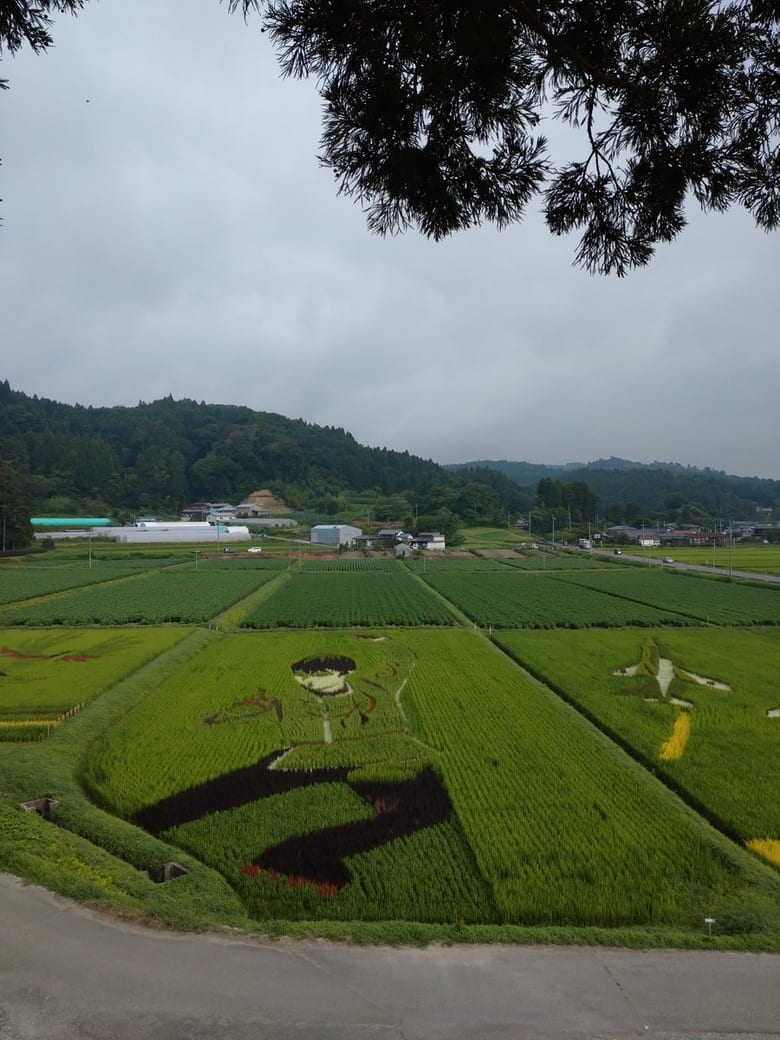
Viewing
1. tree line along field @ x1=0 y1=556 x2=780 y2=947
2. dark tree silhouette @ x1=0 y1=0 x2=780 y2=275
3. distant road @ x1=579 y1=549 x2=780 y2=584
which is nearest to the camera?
dark tree silhouette @ x1=0 y1=0 x2=780 y2=275

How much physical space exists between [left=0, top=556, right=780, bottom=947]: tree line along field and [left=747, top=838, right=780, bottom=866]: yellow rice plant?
0.11ft

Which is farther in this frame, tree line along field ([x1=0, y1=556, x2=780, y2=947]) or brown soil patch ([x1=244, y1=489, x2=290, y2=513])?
brown soil patch ([x1=244, y1=489, x2=290, y2=513])

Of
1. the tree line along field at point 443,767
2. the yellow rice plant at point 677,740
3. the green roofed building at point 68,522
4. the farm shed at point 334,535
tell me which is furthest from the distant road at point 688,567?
the green roofed building at point 68,522

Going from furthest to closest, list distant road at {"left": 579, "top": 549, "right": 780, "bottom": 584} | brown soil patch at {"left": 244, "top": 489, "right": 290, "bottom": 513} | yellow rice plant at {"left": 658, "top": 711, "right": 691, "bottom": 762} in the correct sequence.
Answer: brown soil patch at {"left": 244, "top": 489, "right": 290, "bottom": 513} → distant road at {"left": 579, "top": 549, "right": 780, "bottom": 584} → yellow rice plant at {"left": 658, "top": 711, "right": 691, "bottom": 762}

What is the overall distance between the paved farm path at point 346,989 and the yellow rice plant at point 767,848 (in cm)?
232

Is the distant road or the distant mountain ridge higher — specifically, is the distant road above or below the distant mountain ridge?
below

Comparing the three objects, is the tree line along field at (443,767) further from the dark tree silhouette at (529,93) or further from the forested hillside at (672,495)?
the forested hillside at (672,495)

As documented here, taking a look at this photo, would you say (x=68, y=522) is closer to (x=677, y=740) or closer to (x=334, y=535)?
(x=334, y=535)

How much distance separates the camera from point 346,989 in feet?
17.2

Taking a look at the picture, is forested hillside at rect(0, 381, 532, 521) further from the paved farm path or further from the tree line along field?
the paved farm path

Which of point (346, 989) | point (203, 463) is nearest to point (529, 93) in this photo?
point (346, 989)

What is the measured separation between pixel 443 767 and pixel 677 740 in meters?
4.88

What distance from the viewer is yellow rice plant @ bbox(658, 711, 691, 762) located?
37.9ft

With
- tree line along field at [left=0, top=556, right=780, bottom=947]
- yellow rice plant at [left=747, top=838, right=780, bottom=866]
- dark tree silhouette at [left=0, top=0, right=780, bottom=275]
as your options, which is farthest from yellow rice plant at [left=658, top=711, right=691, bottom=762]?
dark tree silhouette at [left=0, top=0, right=780, bottom=275]
